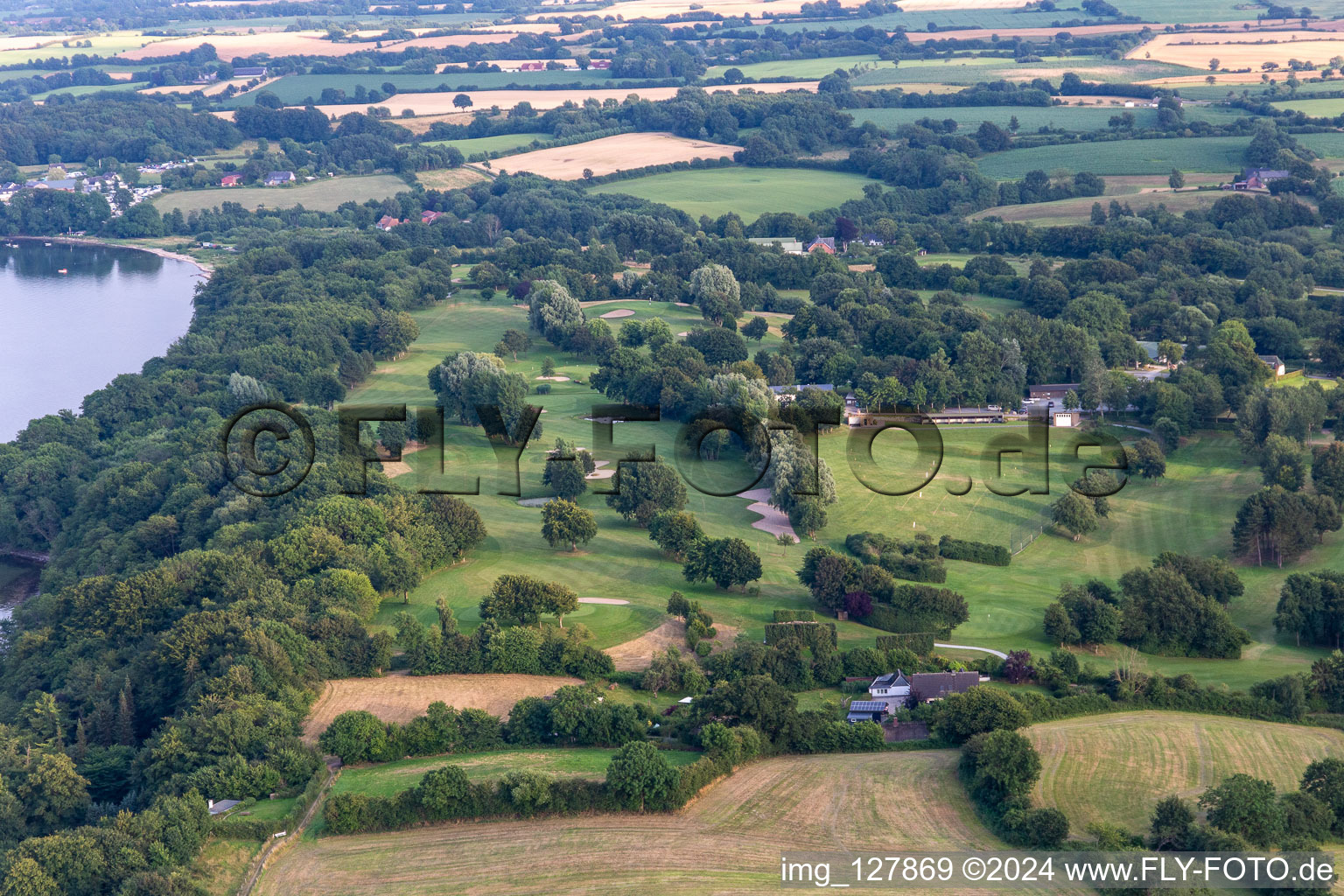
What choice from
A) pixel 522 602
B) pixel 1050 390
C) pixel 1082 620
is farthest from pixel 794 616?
pixel 1050 390

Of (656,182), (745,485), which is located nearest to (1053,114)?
(656,182)

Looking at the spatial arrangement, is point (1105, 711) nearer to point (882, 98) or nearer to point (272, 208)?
point (272, 208)

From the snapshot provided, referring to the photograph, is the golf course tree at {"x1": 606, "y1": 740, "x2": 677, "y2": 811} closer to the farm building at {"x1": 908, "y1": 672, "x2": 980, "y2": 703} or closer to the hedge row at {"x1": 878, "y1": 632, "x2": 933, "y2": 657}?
the farm building at {"x1": 908, "y1": 672, "x2": 980, "y2": 703}

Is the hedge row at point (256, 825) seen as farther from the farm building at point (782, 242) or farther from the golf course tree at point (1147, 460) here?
the farm building at point (782, 242)

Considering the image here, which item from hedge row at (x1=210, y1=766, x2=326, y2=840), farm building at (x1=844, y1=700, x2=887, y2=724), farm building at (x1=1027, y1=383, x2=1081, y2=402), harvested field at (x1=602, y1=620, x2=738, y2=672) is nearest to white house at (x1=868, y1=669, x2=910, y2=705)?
farm building at (x1=844, y1=700, x2=887, y2=724)

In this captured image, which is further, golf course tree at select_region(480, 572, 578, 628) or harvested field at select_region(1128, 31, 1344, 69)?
harvested field at select_region(1128, 31, 1344, 69)
